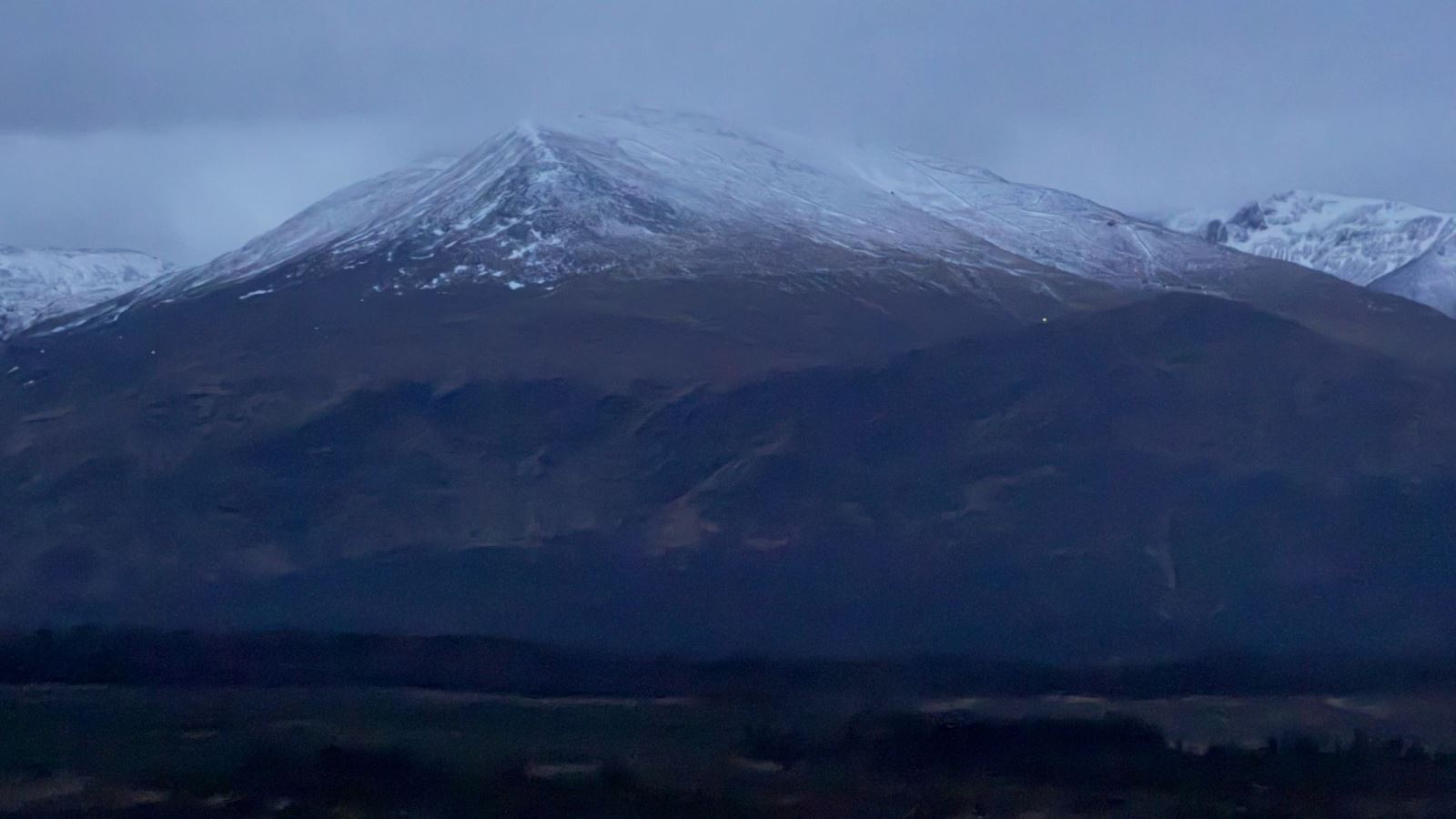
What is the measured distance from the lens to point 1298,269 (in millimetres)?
47438

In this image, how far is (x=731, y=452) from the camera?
36.3 meters

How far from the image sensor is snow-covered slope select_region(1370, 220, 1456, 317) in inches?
2253

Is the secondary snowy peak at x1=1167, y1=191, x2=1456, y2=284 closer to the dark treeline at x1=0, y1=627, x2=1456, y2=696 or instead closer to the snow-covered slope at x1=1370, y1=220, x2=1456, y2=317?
the snow-covered slope at x1=1370, y1=220, x2=1456, y2=317

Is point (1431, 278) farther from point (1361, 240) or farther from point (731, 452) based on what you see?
point (731, 452)

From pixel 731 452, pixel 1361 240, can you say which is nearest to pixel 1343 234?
pixel 1361 240

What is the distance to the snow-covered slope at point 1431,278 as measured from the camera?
57219 millimetres

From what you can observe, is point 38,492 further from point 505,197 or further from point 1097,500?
point 1097,500

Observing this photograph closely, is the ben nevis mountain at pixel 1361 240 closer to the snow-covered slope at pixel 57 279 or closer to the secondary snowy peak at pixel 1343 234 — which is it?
the secondary snowy peak at pixel 1343 234

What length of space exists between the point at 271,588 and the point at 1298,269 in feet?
107

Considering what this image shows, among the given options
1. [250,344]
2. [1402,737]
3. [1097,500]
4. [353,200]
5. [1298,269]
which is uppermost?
[353,200]

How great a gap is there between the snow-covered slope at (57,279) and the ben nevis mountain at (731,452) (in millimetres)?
2235

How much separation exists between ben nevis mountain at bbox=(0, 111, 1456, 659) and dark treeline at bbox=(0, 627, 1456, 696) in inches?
23.8

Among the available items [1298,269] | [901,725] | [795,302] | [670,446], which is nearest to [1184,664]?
[901,725]

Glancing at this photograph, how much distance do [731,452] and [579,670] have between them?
8301 mm
